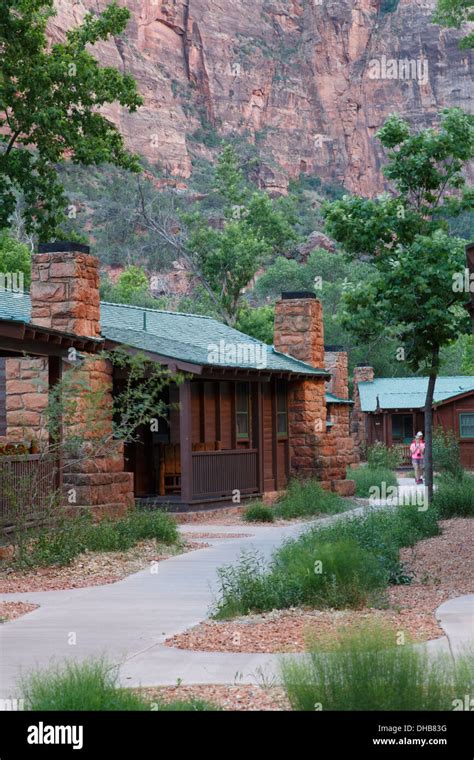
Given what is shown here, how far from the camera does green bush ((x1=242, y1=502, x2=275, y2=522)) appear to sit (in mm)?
21078

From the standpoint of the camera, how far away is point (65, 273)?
18.5 m

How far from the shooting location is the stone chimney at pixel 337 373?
38031 millimetres

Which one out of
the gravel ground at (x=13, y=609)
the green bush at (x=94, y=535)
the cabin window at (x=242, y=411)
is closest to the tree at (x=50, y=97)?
the cabin window at (x=242, y=411)

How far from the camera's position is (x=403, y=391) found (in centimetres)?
4938

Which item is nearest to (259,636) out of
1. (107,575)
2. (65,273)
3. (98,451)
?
(107,575)

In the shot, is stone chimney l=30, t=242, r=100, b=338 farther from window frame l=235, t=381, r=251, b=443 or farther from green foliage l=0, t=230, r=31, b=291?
green foliage l=0, t=230, r=31, b=291

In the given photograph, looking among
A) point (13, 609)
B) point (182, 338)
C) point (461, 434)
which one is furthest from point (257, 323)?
point (13, 609)

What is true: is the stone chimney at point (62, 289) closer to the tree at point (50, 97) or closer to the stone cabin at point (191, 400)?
the stone cabin at point (191, 400)

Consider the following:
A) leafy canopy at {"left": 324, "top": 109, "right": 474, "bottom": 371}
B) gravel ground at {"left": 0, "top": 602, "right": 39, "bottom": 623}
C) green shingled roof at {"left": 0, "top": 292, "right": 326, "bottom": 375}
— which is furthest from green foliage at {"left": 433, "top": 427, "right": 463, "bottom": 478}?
gravel ground at {"left": 0, "top": 602, "right": 39, "bottom": 623}

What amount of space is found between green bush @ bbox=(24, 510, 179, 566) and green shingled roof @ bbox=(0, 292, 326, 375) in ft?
13.6

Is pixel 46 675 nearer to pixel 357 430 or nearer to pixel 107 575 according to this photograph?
pixel 107 575

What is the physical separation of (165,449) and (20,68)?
27.8 ft

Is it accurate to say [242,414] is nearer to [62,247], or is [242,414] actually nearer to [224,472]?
[224,472]
